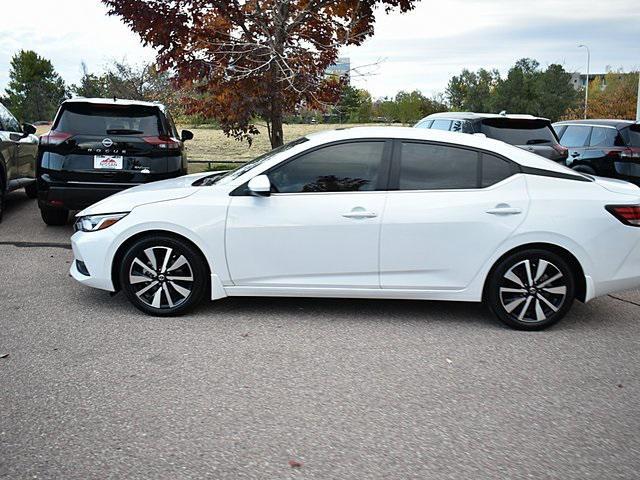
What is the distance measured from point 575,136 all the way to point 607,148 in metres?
1.02

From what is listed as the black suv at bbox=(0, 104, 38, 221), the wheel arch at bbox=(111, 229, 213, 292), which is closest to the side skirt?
the wheel arch at bbox=(111, 229, 213, 292)

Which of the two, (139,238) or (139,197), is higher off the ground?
(139,197)

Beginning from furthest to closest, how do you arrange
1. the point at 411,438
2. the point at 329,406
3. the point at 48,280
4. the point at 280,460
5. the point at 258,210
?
the point at 48,280, the point at 258,210, the point at 329,406, the point at 411,438, the point at 280,460

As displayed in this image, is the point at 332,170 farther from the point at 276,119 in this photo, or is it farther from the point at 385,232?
the point at 276,119

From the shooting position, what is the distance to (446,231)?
545cm

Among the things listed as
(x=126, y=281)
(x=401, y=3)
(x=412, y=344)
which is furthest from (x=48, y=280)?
(x=401, y=3)

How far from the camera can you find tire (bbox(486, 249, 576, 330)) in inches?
214

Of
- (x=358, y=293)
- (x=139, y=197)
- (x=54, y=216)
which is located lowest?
(x=358, y=293)

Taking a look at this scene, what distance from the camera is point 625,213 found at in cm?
548

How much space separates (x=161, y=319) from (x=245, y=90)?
27.3ft

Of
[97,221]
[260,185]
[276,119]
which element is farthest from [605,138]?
[97,221]

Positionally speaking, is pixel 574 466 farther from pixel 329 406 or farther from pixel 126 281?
pixel 126 281

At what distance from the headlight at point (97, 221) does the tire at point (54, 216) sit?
409 cm

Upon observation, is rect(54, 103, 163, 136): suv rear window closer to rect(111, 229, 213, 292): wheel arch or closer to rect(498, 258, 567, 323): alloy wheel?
rect(111, 229, 213, 292): wheel arch
